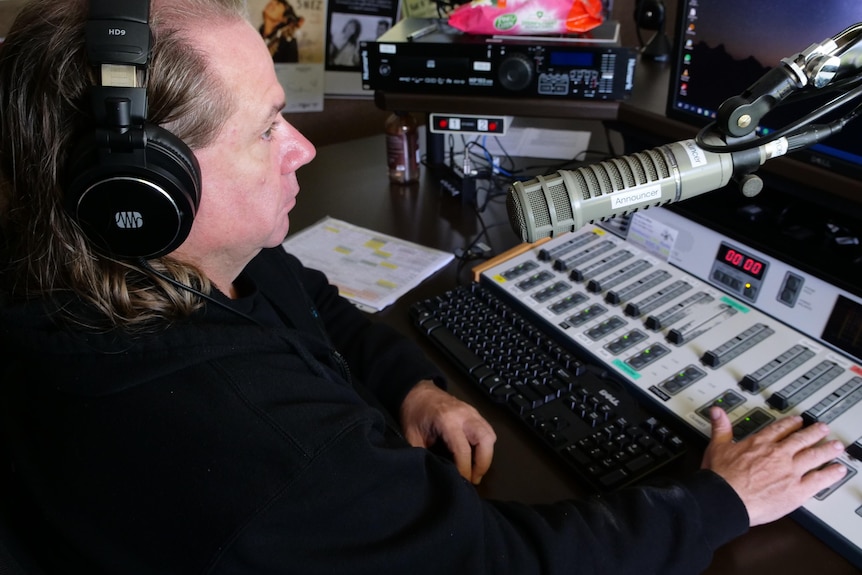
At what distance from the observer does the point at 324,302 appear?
107cm

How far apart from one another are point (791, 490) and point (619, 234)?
1.73 feet

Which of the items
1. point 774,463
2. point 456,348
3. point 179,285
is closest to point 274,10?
point 456,348

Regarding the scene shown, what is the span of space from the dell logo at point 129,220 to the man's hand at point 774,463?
1.99 feet

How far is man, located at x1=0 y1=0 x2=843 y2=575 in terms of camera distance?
0.53 m

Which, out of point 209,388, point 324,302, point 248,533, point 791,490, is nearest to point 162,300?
point 209,388

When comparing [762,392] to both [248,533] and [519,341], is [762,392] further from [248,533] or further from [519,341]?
[248,533]

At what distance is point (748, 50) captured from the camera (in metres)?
0.88

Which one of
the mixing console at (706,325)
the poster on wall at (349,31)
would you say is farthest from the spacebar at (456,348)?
the poster on wall at (349,31)

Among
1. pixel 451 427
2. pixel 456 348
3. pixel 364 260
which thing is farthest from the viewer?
pixel 364 260

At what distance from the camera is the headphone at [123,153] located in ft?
1.69

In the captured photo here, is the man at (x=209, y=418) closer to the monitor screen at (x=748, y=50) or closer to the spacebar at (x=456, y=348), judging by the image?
the spacebar at (x=456, y=348)

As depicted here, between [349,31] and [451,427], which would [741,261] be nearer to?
[451,427]

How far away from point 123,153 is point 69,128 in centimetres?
8

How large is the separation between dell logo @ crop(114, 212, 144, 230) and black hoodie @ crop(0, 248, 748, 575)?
9cm
